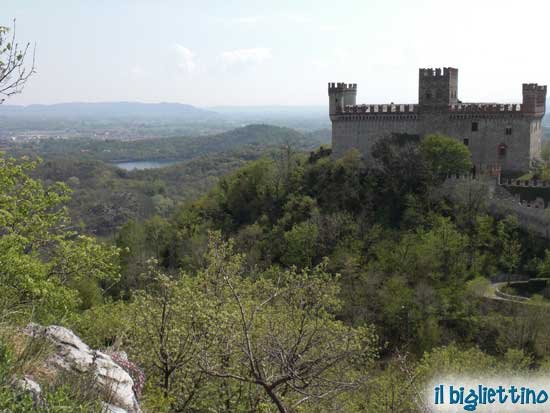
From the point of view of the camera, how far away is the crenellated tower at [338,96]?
49.9 meters

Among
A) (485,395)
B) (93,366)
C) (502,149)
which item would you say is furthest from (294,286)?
(502,149)

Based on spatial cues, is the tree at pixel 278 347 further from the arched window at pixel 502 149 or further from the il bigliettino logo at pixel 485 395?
the arched window at pixel 502 149

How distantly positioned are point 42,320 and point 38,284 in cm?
307

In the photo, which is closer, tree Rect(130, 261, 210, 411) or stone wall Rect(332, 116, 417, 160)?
tree Rect(130, 261, 210, 411)

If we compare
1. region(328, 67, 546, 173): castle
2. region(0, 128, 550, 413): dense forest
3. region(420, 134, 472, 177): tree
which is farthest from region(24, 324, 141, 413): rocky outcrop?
region(328, 67, 546, 173): castle

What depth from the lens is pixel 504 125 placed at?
4394cm

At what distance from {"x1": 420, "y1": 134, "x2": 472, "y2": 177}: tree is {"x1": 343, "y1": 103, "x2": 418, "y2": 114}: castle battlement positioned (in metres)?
3.87

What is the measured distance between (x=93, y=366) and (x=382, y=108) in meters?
40.7

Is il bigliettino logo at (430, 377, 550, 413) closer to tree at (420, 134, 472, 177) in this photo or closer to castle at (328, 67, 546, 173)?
tree at (420, 134, 472, 177)

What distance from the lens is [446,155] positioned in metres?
43.2

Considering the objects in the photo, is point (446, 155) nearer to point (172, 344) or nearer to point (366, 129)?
point (366, 129)

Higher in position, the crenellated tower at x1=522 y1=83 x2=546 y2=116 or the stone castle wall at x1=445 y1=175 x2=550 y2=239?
the crenellated tower at x1=522 y1=83 x2=546 y2=116

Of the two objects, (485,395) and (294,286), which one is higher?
(294,286)

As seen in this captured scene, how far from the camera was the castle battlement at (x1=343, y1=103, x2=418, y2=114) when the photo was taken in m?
46.4
